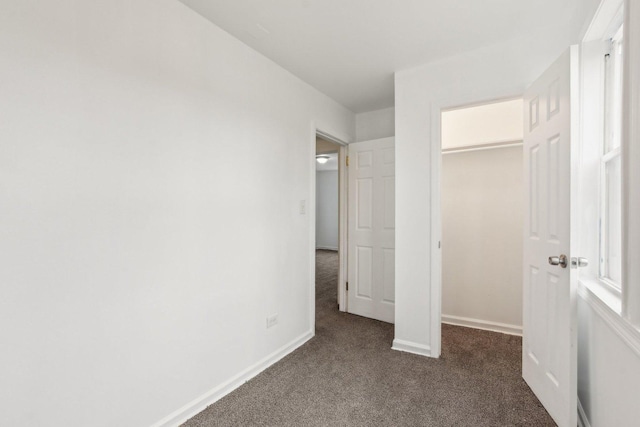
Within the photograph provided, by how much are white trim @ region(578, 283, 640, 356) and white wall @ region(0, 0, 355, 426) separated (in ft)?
6.53

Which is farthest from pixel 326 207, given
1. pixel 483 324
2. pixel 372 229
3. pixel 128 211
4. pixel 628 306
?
pixel 628 306

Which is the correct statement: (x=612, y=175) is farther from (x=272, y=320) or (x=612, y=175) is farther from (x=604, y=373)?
(x=272, y=320)

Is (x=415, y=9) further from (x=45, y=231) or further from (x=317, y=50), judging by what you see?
(x=45, y=231)

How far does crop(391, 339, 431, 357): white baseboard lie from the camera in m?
2.54

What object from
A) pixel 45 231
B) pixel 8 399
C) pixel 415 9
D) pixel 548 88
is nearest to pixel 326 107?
pixel 415 9

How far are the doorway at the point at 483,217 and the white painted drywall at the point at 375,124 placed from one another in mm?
618

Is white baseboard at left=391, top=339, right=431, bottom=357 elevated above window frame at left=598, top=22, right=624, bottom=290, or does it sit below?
below

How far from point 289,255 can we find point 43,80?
1.90 m

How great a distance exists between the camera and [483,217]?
3.11 m

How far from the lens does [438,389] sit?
2.04 meters

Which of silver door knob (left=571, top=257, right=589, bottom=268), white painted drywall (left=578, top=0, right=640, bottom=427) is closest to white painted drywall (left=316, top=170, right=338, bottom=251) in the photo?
silver door knob (left=571, top=257, right=589, bottom=268)

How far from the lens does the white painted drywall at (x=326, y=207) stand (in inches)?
366

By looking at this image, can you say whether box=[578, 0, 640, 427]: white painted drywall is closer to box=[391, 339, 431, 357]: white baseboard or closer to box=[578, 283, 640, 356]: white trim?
box=[578, 283, 640, 356]: white trim

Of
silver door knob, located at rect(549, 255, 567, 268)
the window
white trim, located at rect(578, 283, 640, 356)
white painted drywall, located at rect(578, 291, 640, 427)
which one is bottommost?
white painted drywall, located at rect(578, 291, 640, 427)
